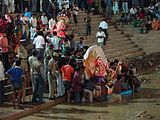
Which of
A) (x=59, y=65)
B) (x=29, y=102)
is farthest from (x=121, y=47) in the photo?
(x=29, y=102)

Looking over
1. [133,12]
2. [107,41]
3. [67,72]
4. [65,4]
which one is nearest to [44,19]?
[65,4]

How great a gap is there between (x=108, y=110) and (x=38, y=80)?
8.62ft

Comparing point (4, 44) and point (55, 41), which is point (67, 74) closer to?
point (4, 44)

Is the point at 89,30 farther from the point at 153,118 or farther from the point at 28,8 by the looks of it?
the point at 153,118

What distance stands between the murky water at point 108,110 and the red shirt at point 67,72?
102cm

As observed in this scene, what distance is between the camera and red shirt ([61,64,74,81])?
1865cm

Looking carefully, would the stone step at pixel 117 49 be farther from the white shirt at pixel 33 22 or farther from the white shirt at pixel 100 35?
the white shirt at pixel 33 22

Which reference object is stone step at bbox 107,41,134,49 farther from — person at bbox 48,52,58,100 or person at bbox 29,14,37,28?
person at bbox 48,52,58,100

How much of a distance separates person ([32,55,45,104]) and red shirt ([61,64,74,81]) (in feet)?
3.99

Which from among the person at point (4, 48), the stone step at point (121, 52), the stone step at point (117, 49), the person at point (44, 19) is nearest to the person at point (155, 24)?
the stone step at point (117, 49)

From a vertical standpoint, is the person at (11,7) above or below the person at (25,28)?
above

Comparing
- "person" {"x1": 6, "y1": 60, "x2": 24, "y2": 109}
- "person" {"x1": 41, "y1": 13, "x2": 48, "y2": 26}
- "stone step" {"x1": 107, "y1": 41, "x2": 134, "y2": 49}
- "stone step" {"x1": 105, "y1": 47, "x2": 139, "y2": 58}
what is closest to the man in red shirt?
"person" {"x1": 6, "y1": 60, "x2": 24, "y2": 109}

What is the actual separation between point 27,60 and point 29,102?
72.9 inches

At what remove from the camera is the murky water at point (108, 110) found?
16.4m
